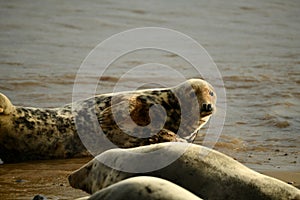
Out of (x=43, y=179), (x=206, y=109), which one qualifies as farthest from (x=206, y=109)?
(x=43, y=179)

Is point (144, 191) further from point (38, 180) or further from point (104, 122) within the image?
point (104, 122)

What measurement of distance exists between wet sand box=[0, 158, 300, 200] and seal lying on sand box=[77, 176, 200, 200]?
5.01 feet

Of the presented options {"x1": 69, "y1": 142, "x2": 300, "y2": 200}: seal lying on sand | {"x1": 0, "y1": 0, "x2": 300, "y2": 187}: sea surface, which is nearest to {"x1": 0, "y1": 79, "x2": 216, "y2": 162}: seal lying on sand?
{"x1": 0, "y1": 0, "x2": 300, "y2": 187}: sea surface

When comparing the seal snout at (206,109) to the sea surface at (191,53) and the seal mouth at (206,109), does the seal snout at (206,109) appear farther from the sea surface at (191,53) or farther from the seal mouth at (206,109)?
the sea surface at (191,53)

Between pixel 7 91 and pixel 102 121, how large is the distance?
2669 mm

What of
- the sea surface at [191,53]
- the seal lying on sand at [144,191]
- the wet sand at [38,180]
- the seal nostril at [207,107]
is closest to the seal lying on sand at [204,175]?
the wet sand at [38,180]

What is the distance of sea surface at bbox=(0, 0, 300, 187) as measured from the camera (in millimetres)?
8555

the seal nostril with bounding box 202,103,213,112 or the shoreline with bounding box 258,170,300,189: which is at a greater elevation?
the seal nostril with bounding box 202,103,213,112

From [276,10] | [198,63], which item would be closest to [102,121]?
[198,63]

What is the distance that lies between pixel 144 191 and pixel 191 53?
364 inches

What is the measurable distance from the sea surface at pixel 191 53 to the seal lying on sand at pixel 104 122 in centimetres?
40

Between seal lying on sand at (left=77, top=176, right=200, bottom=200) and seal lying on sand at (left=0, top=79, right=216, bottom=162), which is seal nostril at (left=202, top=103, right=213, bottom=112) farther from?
seal lying on sand at (left=77, top=176, right=200, bottom=200)

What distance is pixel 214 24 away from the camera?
15.8 meters

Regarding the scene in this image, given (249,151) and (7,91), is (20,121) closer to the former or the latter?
(249,151)
